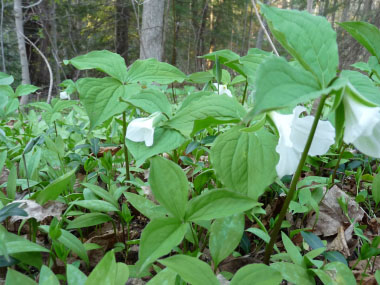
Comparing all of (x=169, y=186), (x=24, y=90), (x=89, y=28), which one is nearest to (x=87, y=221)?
(x=169, y=186)

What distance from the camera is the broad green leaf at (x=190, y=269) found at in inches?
22.9

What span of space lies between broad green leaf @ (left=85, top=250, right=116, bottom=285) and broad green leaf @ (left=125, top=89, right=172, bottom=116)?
0.53 metres

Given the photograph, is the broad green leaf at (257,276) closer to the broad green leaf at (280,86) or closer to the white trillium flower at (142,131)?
the broad green leaf at (280,86)

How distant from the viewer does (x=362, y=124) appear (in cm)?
47

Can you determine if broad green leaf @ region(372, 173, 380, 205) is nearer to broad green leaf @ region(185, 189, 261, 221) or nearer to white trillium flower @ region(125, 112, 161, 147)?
broad green leaf @ region(185, 189, 261, 221)

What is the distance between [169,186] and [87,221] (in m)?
0.41

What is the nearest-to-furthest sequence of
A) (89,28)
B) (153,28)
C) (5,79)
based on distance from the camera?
1. (5,79)
2. (153,28)
3. (89,28)

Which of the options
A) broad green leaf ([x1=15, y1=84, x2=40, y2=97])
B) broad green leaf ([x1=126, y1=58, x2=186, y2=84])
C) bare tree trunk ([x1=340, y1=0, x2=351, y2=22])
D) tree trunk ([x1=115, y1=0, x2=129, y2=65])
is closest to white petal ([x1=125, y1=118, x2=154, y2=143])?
broad green leaf ([x1=126, y1=58, x2=186, y2=84])

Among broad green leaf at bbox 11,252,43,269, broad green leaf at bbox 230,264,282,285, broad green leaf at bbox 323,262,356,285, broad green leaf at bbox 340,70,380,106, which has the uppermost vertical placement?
broad green leaf at bbox 340,70,380,106

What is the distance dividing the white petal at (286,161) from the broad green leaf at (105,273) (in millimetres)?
414

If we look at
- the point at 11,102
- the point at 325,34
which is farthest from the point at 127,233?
the point at 11,102

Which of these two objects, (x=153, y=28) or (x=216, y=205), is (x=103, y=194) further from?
(x=153, y=28)

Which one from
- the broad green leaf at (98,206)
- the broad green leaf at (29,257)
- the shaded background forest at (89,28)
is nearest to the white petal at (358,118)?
the broad green leaf at (98,206)

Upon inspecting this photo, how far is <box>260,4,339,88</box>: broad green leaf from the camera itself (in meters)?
0.54
